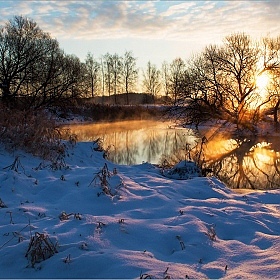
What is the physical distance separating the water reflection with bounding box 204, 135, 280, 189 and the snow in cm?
307

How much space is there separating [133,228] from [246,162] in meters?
9.55

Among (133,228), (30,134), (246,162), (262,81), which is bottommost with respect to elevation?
(246,162)

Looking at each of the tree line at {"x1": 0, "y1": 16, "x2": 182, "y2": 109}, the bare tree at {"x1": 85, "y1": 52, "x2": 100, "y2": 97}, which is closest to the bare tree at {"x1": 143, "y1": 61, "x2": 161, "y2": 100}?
the bare tree at {"x1": 85, "y1": 52, "x2": 100, "y2": 97}

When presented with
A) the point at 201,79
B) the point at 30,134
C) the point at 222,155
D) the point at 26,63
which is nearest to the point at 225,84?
the point at 201,79

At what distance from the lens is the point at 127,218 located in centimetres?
439

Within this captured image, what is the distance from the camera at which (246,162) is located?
1277 centimetres

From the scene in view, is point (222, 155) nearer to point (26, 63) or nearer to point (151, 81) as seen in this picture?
point (26, 63)

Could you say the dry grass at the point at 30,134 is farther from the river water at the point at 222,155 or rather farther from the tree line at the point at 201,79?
the tree line at the point at 201,79

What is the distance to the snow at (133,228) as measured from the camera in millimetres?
3094

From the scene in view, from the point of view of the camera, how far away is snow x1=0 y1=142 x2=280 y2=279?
309 centimetres

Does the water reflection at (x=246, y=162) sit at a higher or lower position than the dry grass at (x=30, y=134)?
lower

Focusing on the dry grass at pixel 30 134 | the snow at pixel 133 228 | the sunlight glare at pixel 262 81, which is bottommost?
the snow at pixel 133 228

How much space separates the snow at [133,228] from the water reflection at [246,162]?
121 inches

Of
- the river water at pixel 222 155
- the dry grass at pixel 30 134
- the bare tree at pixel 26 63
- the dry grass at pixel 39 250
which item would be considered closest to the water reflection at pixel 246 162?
the river water at pixel 222 155
